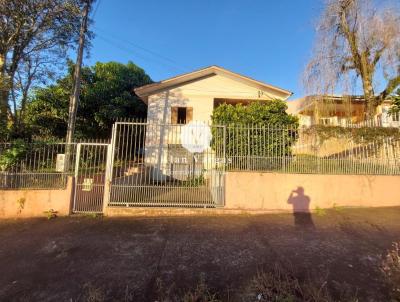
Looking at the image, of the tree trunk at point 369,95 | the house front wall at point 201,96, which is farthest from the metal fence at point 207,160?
the house front wall at point 201,96

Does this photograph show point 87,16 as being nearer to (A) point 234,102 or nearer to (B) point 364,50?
(A) point 234,102

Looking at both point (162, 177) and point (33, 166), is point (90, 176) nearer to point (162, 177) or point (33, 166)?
point (33, 166)

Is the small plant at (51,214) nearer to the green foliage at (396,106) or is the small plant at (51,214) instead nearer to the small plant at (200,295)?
the small plant at (200,295)

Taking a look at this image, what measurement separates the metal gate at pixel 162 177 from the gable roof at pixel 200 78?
19.4 ft

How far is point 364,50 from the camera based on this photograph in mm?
10742

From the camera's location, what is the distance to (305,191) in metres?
6.94

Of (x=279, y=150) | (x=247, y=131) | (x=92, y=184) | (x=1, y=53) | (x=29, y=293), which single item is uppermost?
(x=1, y=53)

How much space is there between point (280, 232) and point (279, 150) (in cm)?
259

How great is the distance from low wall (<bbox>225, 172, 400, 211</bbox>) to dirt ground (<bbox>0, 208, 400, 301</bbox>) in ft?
1.38

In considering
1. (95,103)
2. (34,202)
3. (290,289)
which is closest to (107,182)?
(34,202)

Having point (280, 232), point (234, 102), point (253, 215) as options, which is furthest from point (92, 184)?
point (234, 102)

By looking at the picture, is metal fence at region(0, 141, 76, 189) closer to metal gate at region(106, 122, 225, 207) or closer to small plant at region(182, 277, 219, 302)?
metal gate at region(106, 122, 225, 207)

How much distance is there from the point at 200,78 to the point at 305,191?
8.74 m

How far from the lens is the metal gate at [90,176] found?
22.4ft
